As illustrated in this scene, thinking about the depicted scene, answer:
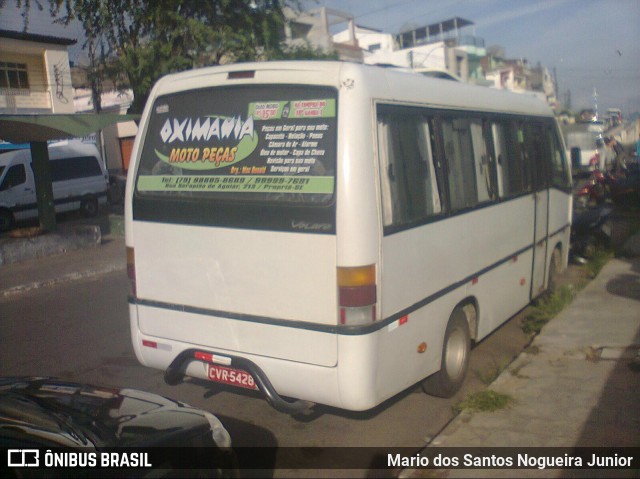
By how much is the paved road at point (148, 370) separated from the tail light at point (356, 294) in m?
1.17

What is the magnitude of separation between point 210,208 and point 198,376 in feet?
4.20

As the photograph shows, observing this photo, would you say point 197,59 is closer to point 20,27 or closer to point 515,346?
point 515,346

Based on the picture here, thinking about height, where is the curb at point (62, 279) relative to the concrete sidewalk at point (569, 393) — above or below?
above

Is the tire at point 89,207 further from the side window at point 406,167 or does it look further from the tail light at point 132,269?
the side window at point 406,167

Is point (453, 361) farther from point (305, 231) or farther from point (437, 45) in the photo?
point (437, 45)

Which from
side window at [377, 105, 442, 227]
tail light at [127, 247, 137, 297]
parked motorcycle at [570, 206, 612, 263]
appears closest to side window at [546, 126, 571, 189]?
parked motorcycle at [570, 206, 612, 263]

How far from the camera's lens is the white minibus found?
4066mm

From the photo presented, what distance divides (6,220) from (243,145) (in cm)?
1570

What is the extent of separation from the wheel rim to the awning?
8.47 m

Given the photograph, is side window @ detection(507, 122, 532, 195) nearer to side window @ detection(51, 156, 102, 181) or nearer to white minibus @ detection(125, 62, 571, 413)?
white minibus @ detection(125, 62, 571, 413)

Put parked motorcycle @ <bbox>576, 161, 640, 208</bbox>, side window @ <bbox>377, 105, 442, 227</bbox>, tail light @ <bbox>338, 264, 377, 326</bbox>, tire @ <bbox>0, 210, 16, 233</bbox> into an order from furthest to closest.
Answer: tire @ <bbox>0, 210, 16, 233</bbox> → parked motorcycle @ <bbox>576, 161, 640, 208</bbox> → side window @ <bbox>377, 105, 442, 227</bbox> → tail light @ <bbox>338, 264, 377, 326</bbox>

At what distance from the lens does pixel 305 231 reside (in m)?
4.12

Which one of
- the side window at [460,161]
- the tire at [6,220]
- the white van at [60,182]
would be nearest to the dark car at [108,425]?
the side window at [460,161]

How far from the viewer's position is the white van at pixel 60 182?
1784 cm
